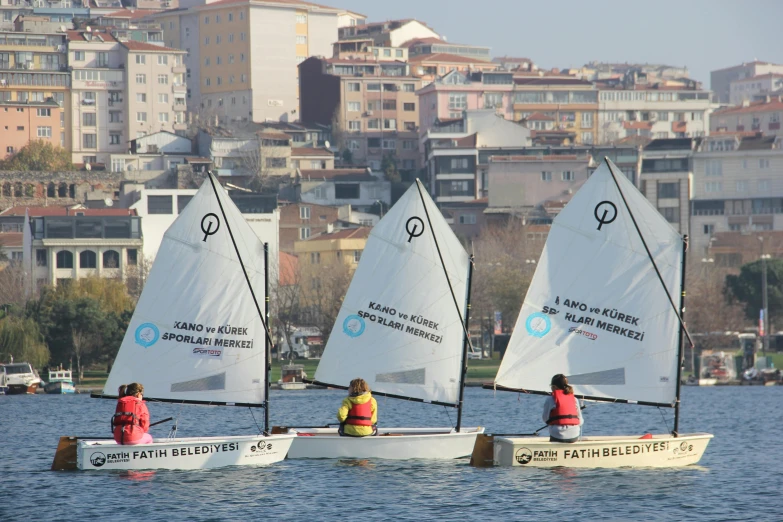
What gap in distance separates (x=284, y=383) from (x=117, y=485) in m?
58.4

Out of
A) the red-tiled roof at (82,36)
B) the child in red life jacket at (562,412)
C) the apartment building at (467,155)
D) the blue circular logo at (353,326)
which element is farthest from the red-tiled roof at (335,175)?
the child in red life jacket at (562,412)

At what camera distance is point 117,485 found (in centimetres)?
3394

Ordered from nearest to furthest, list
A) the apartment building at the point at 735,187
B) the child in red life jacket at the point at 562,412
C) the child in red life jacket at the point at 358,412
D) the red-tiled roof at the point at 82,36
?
1. the child in red life jacket at the point at 562,412
2. the child in red life jacket at the point at 358,412
3. the apartment building at the point at 735,187
4. the red-tiled roof at the point at 82,36

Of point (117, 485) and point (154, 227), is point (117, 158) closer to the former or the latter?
point (154, 227)

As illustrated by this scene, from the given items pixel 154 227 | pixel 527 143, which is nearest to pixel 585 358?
pixel 154 227

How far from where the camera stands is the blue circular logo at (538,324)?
1435 inches

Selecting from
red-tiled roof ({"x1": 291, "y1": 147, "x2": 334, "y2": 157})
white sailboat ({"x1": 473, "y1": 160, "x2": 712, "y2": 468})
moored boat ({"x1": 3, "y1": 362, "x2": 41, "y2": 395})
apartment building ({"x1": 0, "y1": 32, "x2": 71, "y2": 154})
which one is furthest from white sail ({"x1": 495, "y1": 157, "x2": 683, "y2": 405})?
apartment building ({"x1": 0, "y1": 32, "x2": 71, "y2": 154})

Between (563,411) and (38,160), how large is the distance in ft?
481

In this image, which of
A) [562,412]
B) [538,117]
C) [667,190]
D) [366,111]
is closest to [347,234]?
[667,190]

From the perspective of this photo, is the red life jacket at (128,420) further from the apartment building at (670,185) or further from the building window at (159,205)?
the apartment building at (670,185)

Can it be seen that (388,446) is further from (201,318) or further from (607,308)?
(607,308)

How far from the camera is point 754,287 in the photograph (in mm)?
117875

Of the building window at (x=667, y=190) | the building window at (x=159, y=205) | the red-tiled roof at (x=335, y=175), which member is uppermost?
the red-tiled roof at (x=335, y=175)

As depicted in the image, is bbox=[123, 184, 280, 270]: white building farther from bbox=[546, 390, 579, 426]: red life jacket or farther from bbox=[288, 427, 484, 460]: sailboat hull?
bbox=[546, 390, 579, 426]: red life jacket
